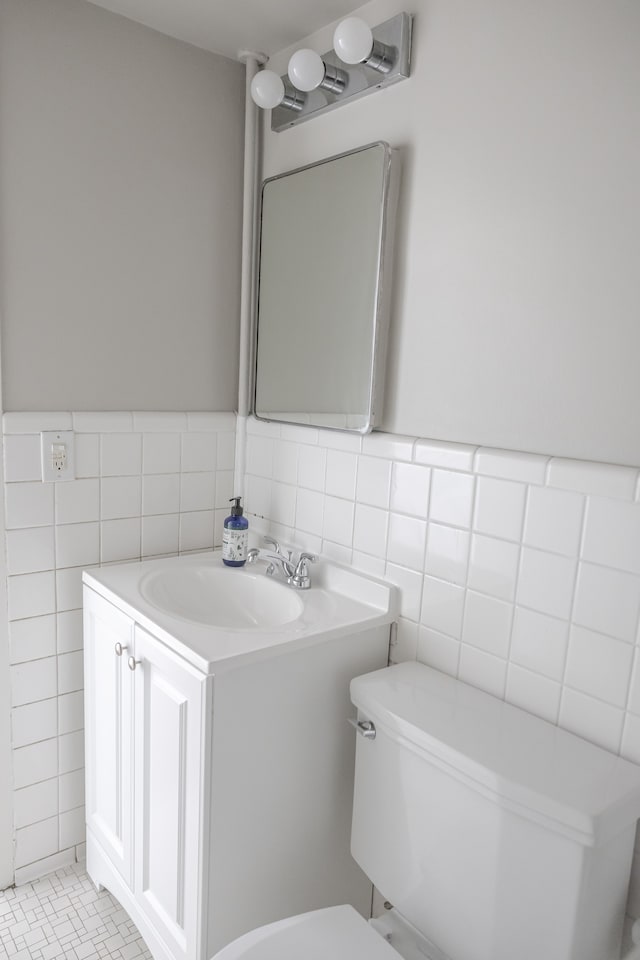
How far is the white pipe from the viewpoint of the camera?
5.96ft

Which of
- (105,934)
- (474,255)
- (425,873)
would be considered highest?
(474,255)

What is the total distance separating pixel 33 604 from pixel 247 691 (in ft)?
2.33

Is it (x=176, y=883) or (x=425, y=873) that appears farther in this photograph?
(x=176, y=883)

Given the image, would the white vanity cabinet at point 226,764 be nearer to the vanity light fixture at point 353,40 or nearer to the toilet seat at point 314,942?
the toilet seat at point 314,942

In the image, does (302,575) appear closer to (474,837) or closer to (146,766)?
(146,766)

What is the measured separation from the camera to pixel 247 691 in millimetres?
1256

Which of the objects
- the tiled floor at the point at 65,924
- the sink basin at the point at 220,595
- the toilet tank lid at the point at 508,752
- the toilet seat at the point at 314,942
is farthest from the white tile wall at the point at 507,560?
the tiled floor at the point at 65,924

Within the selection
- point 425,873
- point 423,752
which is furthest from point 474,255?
point 425,873

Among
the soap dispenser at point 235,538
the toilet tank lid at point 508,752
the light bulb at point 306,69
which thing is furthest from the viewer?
the soap dispenser at point 235,538

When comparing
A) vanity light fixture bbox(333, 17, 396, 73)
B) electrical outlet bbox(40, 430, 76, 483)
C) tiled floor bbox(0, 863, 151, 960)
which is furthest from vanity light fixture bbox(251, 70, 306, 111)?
tiled floor bbox(0, 863, 151, 960)

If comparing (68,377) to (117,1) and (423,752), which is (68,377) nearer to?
(117,1)

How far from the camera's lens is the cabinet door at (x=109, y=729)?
150 cm

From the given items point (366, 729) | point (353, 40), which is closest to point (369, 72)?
point (353, 40)

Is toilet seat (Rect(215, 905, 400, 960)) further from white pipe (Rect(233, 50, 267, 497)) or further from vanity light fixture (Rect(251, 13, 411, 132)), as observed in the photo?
vanity light fixture (Rect(251, 13, 411, 132))
